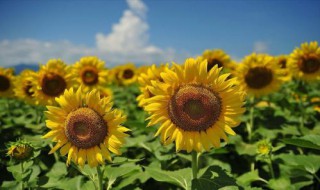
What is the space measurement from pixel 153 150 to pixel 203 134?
1.83 metres

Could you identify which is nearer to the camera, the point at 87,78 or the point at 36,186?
the point at 36,186

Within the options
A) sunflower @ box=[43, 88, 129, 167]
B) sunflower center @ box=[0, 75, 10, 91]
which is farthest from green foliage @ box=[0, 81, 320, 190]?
sunflower center @ box=[0, 75, 10, 91]

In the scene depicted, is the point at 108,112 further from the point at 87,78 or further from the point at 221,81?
the point at 87,78

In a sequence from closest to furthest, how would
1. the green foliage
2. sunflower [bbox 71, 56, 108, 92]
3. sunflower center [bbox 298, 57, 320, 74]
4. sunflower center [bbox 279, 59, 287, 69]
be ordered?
the green foliage, sunflower center [bbox 298, 57, 320, 74], sunflower [bbox 71, 56, 108, 92], sunflower center [bbox 279, 59, 287, 69]

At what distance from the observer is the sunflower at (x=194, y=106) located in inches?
142

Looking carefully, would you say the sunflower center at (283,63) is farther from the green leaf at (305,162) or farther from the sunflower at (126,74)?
the green leaf at (305,162)

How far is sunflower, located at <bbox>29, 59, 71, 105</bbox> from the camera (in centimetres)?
668

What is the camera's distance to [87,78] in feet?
29.6

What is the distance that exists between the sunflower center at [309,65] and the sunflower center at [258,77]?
1185 mm

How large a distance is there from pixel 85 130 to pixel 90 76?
5435mm

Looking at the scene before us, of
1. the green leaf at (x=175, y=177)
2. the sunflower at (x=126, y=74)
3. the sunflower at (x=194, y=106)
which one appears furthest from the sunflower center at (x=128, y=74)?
the sunflower at (x=194, y=106)

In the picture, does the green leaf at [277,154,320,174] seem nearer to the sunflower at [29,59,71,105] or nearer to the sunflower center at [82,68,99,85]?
the sunflower at [29,59,71,105]

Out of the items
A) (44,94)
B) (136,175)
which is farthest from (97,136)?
(44,94)

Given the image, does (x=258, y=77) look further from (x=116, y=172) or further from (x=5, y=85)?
(x=5, y=85)
